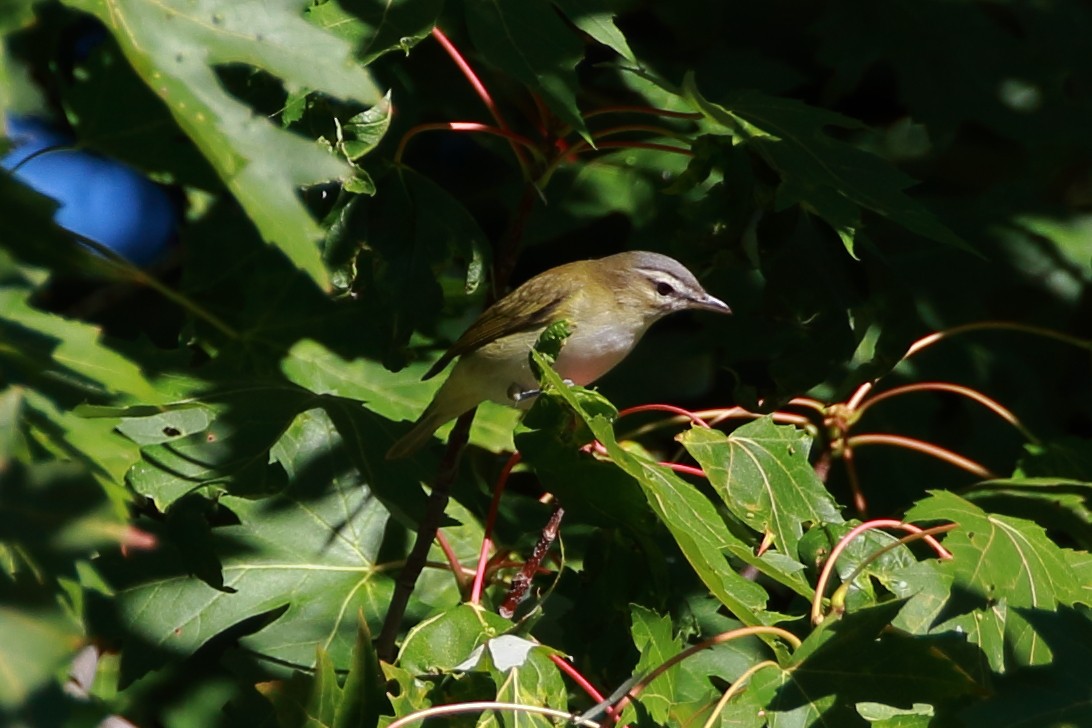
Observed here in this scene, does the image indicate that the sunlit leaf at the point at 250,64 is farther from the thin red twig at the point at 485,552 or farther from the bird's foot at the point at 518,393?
the bird's foot at the point at 518,393

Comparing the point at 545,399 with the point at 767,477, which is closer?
the point at 545,399

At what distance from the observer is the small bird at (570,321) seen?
3.16 metres

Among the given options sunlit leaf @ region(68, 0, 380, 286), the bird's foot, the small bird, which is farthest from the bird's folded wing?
sunlit leaf @ region(68, 0, 380, 286)

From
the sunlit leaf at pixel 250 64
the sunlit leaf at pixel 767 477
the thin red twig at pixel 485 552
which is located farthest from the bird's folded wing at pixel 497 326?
the sunlit leaf at pixel 250 64

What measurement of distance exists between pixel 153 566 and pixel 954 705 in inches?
65.3

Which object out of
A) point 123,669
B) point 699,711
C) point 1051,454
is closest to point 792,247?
point 1051,454

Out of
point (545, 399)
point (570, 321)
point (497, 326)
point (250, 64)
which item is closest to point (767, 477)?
point (545, 399)

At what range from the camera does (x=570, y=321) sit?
3.13 meters

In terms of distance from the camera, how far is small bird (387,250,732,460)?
316 cm

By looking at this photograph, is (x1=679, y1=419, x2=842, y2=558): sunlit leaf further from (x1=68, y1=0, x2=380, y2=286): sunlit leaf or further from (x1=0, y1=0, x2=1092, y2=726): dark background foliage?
(x1=68, y1=0, x2=380, y2=286): sunlit leaf

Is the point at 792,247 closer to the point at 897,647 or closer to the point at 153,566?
the point at 897,647

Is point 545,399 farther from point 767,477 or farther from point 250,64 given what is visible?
point 250,64

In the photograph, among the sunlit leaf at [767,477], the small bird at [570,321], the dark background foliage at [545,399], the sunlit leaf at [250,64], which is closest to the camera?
the sunlit leaf at [250,64]

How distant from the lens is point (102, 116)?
2447 mm
